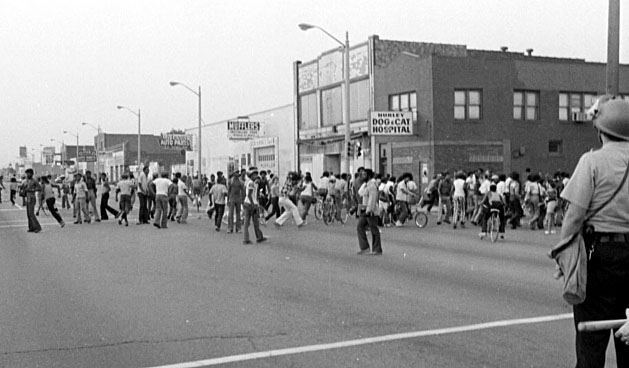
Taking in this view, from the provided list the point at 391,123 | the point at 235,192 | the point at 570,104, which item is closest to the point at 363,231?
the point at 235,192

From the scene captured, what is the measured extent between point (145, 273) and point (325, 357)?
6.30m

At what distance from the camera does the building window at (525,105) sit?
35719mm

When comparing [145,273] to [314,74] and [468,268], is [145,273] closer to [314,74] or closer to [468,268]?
[468,268]

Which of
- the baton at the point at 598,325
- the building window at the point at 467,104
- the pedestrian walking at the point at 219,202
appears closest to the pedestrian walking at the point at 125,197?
the pedestrian walking at the point at 219,202

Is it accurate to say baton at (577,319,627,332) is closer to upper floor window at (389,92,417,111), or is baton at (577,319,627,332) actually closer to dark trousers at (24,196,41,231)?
dark trousers at (24,196,41,231)

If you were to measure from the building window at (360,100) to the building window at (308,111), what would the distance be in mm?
5313

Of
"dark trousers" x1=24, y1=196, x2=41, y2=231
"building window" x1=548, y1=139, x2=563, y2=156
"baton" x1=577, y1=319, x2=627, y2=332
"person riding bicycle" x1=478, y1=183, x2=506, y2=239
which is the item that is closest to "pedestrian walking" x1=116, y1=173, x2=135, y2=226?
"dark trousers" x1=24, y1=196, x2=41, y2=231

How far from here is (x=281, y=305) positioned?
28.9ft

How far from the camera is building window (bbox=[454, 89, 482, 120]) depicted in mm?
34594

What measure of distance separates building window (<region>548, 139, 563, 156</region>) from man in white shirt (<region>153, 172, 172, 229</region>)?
73.4ft

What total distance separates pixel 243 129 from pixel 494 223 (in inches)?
1493

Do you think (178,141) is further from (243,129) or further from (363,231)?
(363,231)

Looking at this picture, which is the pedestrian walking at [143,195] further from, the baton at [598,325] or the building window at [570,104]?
the building window at [570,104]

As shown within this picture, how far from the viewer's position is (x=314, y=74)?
45.8m
